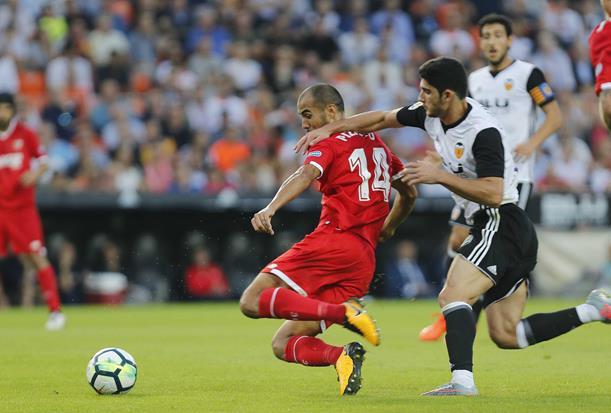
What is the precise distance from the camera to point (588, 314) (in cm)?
712

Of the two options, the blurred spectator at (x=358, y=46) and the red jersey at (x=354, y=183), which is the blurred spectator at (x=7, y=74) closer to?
the blurred spectator at (x=358, y=46)

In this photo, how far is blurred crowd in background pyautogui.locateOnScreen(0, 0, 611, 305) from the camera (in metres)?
17.9

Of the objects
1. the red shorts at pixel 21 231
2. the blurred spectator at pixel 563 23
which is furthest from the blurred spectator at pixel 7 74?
the blurred spectator at pixel 563 23

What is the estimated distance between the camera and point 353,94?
20375mm

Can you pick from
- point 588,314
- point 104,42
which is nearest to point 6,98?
point 104,42

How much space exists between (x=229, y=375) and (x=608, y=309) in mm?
2672

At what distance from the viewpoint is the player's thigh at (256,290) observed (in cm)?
692

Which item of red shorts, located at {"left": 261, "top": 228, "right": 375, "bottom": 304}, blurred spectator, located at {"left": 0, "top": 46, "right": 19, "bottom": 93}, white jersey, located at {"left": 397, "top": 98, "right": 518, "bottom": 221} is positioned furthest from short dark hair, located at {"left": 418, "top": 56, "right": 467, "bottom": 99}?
blurred spectator, located at {"left": 0, "top": 46, "right": 19, "bottom": 93}

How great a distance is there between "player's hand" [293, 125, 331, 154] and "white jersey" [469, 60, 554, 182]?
3.39 m

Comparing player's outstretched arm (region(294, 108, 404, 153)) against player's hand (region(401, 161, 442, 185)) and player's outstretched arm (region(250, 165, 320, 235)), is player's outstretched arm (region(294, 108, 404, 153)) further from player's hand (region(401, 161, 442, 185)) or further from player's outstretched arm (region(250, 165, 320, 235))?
player's hand (region(401, 161, 442, 185))

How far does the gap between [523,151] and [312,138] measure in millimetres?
2913

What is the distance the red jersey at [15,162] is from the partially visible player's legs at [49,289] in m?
0.70

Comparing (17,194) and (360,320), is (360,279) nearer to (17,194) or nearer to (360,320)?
(360,320)

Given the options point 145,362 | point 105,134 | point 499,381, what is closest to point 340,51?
point 105,134
